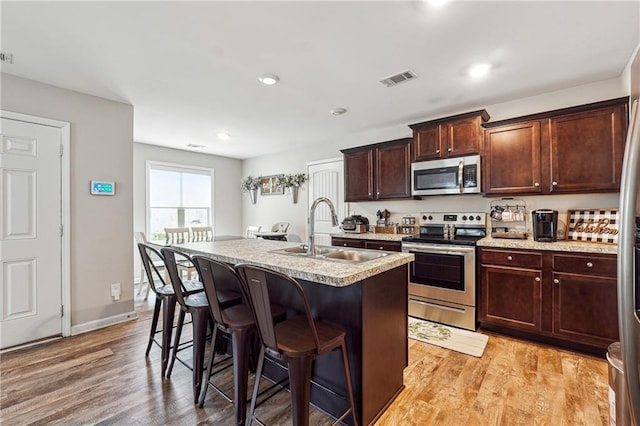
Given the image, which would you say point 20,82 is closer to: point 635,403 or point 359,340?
point 359,340

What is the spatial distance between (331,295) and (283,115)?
2.79m

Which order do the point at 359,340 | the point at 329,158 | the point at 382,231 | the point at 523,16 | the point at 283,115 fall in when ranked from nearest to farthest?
the point at 359,340, the point at 523,16, the point at 283,115, the point at 382,231, the point at 329,158

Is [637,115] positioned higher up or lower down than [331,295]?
higher up

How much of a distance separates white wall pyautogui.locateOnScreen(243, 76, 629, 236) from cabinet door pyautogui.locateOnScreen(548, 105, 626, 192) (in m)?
0.31

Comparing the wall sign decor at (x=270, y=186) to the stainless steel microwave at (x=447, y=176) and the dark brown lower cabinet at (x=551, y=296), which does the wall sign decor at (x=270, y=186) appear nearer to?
the stainless steel microwave at (x=447, y=176)

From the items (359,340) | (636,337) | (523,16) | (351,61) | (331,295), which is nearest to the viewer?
(636,337)

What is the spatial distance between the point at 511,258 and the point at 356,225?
1971 mm

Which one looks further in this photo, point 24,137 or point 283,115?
point 283,115

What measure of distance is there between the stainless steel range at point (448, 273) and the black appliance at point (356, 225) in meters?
0.90

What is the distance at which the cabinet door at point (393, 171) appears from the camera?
12.7ft

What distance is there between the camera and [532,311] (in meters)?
2.75

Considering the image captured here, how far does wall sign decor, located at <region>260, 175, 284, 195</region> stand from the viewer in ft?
20.0

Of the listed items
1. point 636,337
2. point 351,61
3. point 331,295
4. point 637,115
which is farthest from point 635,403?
point 351,61

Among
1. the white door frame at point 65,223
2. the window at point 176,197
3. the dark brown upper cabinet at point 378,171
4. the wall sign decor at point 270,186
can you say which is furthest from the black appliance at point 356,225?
the window at point 176,197
